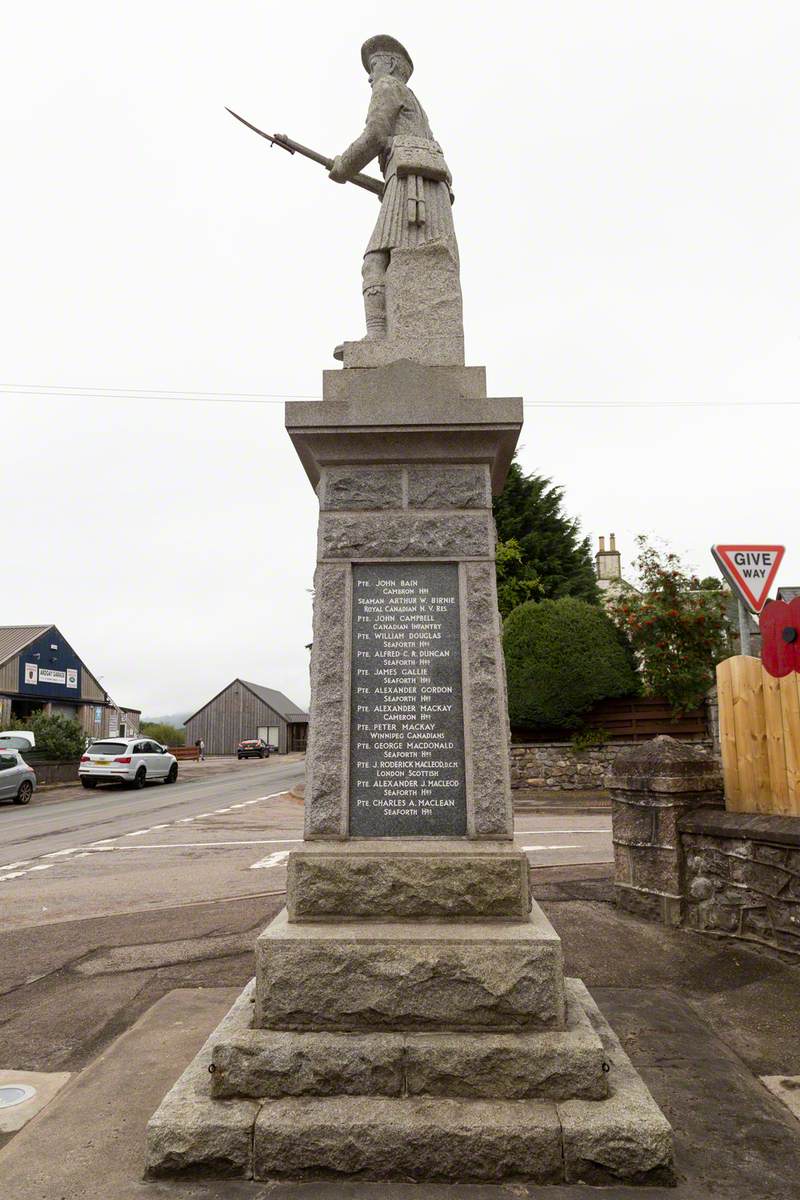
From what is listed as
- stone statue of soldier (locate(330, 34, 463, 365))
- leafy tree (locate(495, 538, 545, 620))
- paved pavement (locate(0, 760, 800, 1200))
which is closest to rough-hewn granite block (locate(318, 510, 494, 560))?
stone statue of soldier (locate(330, 34, 463, 365))

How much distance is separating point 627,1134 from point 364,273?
4.46 m

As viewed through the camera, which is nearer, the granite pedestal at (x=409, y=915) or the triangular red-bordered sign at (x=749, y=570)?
the granite pedestal at (x=409, y=915)

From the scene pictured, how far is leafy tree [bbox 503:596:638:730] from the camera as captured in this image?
1738 centimetres

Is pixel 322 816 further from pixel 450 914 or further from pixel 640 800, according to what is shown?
pixel 640 800

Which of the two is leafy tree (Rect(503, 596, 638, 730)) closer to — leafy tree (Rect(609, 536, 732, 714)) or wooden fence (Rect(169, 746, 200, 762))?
leafy tree (Rect(609, 536, 732, 714))

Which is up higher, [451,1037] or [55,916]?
[451,1037]

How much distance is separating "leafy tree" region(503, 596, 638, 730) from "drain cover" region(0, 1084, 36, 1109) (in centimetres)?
1463

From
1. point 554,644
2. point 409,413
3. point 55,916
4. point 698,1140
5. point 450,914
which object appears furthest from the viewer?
point 554,644

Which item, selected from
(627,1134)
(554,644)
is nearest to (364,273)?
(627,1134)

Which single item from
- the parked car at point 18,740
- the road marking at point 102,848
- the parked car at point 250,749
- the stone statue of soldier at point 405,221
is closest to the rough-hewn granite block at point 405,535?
the stone statue of soldier at point 405,221

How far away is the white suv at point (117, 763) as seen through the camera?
26.8 metres

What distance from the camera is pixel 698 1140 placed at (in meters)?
2.98

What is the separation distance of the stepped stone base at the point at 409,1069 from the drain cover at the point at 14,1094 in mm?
1060

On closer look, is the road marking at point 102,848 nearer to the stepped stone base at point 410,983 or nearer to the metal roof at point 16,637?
the stepped stone base at point 410,983
